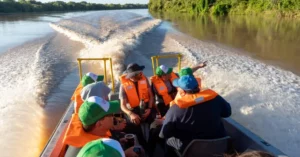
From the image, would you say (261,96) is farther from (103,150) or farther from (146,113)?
(103,150)

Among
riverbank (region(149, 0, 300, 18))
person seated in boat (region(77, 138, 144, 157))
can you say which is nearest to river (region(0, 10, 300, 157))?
person seated in boat (region(77, 138, 144, 157))

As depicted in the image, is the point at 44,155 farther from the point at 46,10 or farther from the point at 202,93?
the point at 46,10

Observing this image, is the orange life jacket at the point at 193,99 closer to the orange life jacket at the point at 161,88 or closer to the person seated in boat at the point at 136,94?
the person seated in boat at the point at 136,94

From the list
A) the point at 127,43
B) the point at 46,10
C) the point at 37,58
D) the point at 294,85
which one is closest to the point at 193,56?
the point at 127,43

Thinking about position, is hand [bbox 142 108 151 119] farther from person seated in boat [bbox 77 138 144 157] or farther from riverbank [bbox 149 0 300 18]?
riverbank [bbox 149 0 300 18]

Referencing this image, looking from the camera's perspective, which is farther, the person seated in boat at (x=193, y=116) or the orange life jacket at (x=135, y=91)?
the orange life jacket at (x=135, y=91)

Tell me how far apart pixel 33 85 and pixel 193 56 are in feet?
12.9

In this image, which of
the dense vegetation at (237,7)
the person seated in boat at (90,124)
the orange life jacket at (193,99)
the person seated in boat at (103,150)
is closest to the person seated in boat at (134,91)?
the orange life jacket at (193,99)

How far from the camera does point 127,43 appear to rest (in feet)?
28.8

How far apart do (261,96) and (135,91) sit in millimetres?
2292

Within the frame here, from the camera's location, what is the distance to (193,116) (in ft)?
6.99

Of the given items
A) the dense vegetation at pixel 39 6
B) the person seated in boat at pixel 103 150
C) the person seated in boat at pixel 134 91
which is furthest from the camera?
the dense vegetation at pixel 39 6

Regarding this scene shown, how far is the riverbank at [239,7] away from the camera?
64.0ft

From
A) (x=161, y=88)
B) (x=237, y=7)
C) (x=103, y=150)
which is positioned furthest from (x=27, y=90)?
(x=237, y=7)
